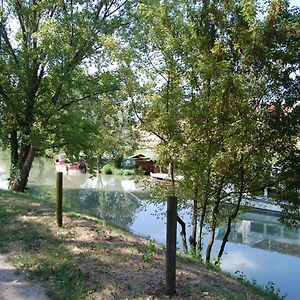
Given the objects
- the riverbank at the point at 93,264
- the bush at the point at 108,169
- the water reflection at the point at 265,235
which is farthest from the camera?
the bush at the point at 108,169

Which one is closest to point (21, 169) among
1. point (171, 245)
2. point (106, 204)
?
point (106, 204)

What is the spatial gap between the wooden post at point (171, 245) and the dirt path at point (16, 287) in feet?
4.56

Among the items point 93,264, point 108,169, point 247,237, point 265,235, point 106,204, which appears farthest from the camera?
point 108,169

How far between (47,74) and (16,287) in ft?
41.0

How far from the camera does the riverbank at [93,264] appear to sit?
14.9ft

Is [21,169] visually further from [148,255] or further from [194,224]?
[148,255]

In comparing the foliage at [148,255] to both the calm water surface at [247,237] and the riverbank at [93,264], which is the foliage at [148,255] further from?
the calm water surface at [247,237]

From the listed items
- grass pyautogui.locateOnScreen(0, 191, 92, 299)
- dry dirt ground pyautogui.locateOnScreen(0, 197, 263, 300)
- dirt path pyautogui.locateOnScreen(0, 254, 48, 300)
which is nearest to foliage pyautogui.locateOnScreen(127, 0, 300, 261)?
dry dirt ground pyautogui.locateOnScreen(0, 197, 263, 300)

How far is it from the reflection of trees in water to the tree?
5.52 meters

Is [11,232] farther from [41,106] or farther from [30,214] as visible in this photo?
[41,106]

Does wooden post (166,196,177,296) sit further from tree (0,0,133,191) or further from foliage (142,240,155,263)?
tree (0,0,133,191)

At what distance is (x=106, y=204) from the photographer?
26.8 meters

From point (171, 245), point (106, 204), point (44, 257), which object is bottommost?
point (106, 204)

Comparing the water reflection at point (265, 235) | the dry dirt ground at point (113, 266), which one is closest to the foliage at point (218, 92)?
the dry dirt ground at point (113, 266)
